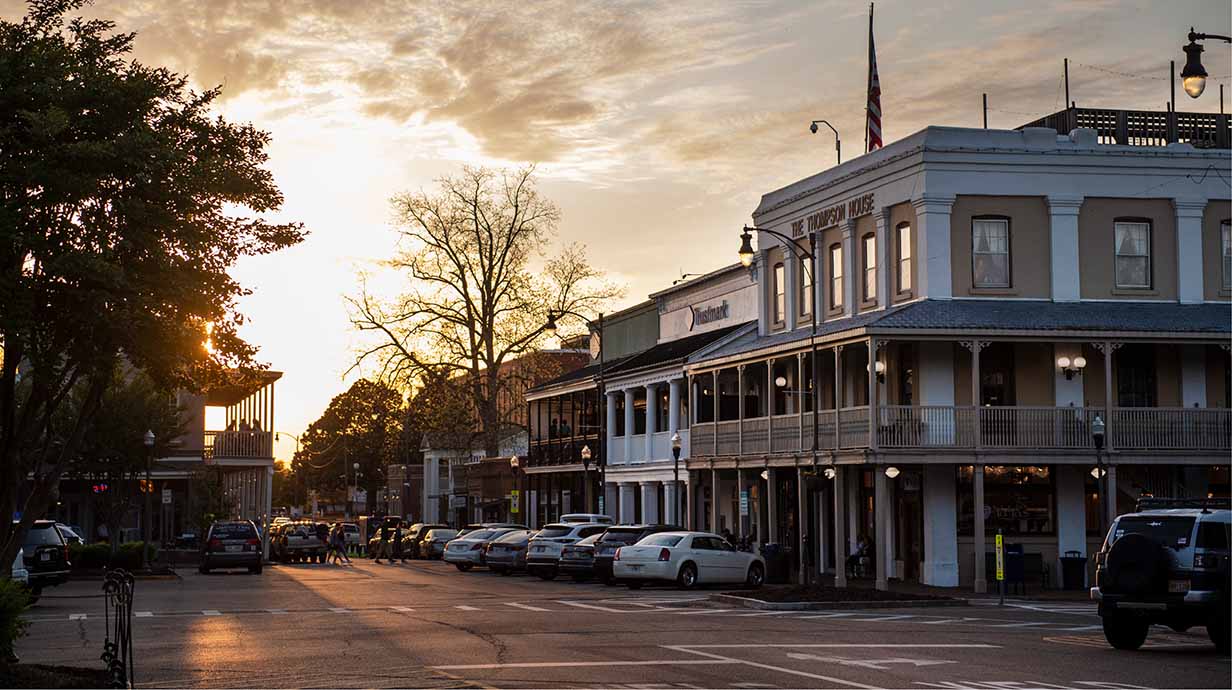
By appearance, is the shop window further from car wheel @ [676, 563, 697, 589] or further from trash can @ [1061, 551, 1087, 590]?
car wheel @ [676, 563, 697, 589]

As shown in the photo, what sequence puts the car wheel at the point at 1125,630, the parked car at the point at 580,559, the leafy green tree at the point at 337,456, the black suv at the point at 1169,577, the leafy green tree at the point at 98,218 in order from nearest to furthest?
the leafy green tree at the point at 98,218 → the black suv at the point at 1169,577 → the car wheel at the point at 1125,630 → the parked car at the point at 580,559 → the leafy green tree at the point at 337,456

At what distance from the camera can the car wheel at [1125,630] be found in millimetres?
21516

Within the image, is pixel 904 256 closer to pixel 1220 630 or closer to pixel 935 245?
pixel 935 245

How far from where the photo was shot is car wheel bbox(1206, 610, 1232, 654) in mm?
20672

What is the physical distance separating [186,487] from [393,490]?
2201 inches

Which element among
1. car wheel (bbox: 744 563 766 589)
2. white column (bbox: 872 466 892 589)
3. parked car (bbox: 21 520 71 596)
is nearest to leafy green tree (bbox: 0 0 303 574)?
parked car (bbox: 21 520 71 596)

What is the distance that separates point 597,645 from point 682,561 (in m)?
17.9

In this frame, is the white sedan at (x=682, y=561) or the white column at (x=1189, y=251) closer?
the white sedan at (x=682, y=561)

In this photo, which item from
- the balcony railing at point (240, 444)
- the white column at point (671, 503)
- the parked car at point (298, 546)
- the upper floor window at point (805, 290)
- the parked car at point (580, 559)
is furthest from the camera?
the parked car at point (298, 546)

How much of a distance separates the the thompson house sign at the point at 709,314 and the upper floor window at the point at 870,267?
12210mm

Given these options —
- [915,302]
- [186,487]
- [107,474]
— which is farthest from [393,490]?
[915,302]

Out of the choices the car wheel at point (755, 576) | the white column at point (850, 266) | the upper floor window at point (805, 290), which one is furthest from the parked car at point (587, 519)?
the white column at point (850, 266)

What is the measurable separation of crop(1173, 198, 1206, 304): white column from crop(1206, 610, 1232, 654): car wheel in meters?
21.2

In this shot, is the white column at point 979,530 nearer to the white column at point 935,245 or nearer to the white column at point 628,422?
the white column at point 935,245
